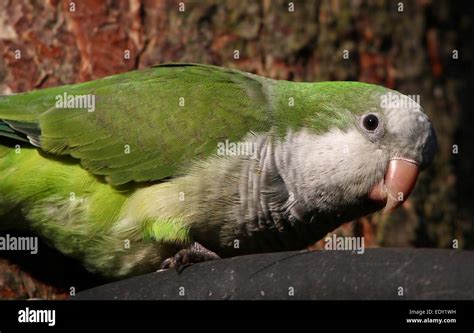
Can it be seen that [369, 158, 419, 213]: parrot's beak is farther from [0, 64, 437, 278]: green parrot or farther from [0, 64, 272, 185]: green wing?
[0, 64, 272, 185]: green wing

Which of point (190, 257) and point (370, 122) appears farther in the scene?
point (370, 122)

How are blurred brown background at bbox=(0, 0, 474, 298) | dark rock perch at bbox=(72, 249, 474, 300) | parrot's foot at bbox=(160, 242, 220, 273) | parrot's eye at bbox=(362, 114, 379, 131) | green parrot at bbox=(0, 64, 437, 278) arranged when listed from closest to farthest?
dark rock perch at bbox=(72, 249, 474, 300), parrot's foot at bbox=(160, 242, 220, 273), green parrot at bbox=(0, 64, 437, 278), parrot's eye at bbox=(362, 114, 379, 131), blurred brown background at bbox=(0, 0, 474, 298)

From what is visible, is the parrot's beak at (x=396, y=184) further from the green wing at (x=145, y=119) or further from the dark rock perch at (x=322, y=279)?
the dark rock perch at (x=322, y=279)

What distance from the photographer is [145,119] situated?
3969mm

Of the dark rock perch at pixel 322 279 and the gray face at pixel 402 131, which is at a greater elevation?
the gray face at pixel 402 131

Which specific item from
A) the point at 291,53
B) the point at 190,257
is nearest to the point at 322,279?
the point at 190,257

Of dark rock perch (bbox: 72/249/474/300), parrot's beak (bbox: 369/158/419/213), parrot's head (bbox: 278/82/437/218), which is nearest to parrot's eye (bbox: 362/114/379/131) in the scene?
parrot's head (bbox: 278/82/437/218)

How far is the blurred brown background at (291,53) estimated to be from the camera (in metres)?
4.43

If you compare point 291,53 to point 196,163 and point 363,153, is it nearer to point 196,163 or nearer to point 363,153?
point 363,153

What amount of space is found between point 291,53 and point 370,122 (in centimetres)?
94

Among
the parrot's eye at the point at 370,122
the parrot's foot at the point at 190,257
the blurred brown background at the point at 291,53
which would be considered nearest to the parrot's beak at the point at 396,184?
the parrot's eye at the point at 370,122

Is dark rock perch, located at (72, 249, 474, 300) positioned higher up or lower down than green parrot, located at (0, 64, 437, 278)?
lower down

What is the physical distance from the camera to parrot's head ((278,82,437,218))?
3.91m

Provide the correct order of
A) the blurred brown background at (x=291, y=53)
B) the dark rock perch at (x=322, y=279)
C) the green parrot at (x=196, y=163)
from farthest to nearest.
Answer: the blurred brown background at (x=291, y=53)
the green parrot at (x=196, y=163)
the dark rock perch at (x=322, y=279)
